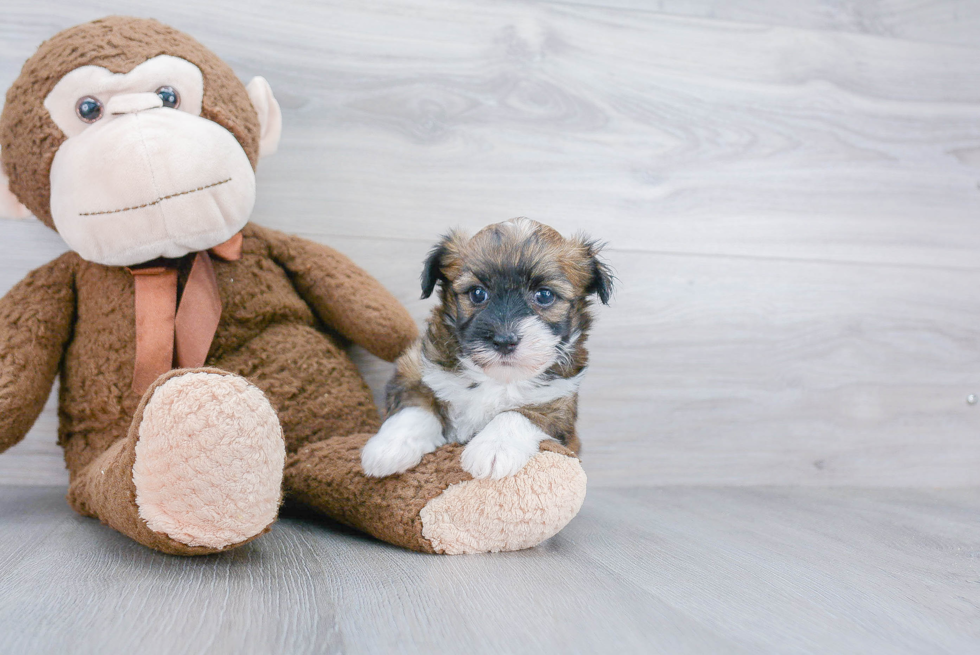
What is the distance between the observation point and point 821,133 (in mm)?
2098

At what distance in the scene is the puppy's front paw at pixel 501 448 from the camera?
121 cm

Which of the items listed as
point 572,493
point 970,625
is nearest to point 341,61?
point 572,493

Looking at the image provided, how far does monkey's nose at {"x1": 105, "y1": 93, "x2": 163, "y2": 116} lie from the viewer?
1294mm

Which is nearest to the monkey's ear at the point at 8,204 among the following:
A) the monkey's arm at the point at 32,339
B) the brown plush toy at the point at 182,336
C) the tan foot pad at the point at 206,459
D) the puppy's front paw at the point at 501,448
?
the brown plush toy at the point at 182,336

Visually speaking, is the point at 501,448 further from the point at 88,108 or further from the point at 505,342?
the point at 88,108

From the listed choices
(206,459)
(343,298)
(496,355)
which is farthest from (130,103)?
(496,355)

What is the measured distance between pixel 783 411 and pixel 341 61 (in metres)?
1.61

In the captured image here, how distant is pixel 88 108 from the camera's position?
51.8 inches

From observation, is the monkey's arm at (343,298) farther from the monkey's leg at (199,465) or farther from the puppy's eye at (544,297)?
the monkey's leg at (199,465)

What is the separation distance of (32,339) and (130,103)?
0.51m

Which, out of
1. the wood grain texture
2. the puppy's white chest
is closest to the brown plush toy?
the puppy's white chest

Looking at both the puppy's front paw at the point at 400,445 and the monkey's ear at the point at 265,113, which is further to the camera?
the monkey's ear at the point at 265,113

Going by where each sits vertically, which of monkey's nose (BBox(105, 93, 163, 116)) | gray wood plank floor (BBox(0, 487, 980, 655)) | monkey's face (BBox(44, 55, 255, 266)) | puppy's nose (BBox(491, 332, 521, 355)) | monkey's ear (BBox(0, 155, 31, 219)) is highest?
monkey's nose (BBox(105, 93, 163, 116))

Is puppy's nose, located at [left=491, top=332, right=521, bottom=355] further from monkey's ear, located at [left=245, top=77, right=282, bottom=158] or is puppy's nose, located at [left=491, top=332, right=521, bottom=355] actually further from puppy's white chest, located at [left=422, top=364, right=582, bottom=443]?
monkey's ear, located at [left=245, top=77, right=282, bottom=158]
